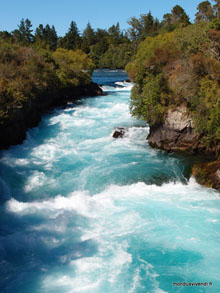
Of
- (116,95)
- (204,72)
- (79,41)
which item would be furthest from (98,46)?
→ (204,72)

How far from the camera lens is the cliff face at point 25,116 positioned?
66.1 feet

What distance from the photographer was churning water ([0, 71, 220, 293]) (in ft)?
31.2

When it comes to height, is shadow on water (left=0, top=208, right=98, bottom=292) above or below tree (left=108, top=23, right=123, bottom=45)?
below

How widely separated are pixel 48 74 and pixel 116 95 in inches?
503

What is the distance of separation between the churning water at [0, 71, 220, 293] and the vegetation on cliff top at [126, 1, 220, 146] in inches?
114

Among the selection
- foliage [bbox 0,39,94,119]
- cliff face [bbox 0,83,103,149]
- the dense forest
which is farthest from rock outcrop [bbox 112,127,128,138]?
foliage [bbox 0,39,94,119]

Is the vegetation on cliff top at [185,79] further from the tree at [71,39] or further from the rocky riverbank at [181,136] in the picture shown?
the tree at [71,39]

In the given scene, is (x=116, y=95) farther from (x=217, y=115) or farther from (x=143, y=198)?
(x=143, y=198)

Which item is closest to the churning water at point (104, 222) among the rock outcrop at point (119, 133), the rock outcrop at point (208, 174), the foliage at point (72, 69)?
the rock outcrop at point (208, 174)

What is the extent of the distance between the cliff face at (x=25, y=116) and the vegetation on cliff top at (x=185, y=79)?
919 centimetres

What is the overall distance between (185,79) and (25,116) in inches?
550

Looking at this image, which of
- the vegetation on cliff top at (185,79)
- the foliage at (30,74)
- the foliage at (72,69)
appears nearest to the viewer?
the vegetation on cliff top at (185,79)

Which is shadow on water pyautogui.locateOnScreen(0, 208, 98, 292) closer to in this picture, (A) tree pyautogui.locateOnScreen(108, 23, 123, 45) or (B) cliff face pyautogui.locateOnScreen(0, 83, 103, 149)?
(B) cliff face pyautogui.locateOnScreen(0, 83, 103, 149)

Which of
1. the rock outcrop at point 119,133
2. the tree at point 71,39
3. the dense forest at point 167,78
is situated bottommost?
the rock outcrop at point 119,133
